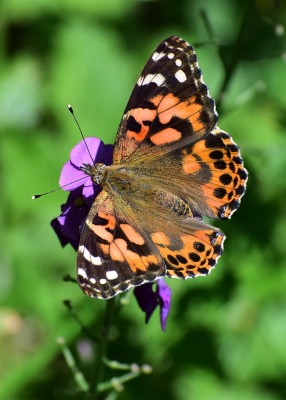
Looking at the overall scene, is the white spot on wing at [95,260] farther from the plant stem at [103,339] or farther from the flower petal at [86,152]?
the flower petal at [86,152]

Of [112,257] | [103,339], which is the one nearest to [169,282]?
[103,339]

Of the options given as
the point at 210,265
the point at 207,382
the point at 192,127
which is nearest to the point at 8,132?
→ the point at 207,382

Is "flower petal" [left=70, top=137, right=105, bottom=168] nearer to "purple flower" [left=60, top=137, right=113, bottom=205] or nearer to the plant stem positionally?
"purple flower" [left=60, top=137, right=113, bottom=205]

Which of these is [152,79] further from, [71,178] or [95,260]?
[95,260]

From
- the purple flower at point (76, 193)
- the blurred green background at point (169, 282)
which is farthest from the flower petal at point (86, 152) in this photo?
the blurred green background at point (169, 282)

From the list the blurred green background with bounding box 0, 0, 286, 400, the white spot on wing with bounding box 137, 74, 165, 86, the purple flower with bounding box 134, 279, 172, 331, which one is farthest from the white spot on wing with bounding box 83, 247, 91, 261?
the blurred green background with bounding box 0, 0, 286, 400
